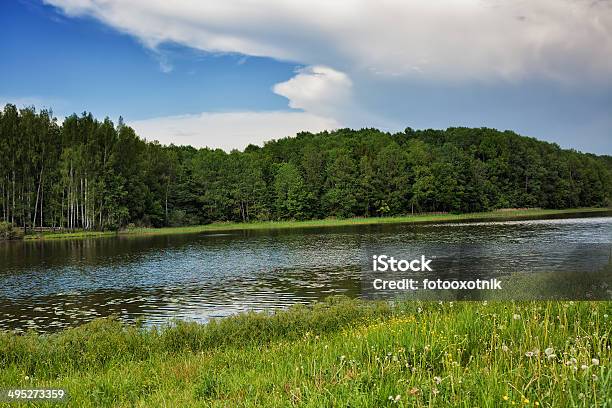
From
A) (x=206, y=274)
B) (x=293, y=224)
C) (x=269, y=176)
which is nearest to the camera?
(x=206, y=274)

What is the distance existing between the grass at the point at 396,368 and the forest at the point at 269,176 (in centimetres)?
7292

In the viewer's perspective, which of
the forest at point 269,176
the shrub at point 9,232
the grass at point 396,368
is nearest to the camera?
the grass at point 396,368

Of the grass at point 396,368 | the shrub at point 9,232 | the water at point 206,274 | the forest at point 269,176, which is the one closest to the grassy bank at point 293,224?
the shrub at point 9,232

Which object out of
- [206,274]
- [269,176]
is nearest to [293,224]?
[269,176]

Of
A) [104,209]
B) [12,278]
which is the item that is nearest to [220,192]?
[104,209]

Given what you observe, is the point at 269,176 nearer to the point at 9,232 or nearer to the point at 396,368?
the point at 9,232

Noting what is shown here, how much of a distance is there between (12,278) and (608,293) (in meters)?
33.7

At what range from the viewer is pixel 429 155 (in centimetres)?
12488

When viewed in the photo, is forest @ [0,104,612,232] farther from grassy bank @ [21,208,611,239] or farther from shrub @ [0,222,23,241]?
shrub @ [0,222,23,241]

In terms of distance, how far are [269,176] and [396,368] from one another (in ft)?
412

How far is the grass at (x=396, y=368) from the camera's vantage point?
461 centimetres

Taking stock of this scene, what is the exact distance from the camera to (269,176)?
13062 centimetres

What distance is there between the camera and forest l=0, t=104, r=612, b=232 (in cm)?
8181

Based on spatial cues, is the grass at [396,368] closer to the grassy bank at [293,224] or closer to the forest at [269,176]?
the grassy bank at [293,224]
